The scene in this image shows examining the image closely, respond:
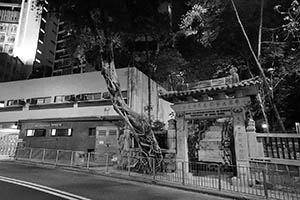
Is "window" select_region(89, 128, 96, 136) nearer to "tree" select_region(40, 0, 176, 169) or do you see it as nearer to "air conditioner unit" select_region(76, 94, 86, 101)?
"air conditioner unit" select_region(76, 94, 86, 101)

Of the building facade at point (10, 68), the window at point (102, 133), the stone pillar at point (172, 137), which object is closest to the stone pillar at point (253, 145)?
the stone pillar at point (172, 137)

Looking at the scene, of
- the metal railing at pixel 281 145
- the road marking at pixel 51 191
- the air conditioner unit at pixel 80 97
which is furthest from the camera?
the air conditioner unit at pixel 80 97

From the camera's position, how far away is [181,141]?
9.30 m

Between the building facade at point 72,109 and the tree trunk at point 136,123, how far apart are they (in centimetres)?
309

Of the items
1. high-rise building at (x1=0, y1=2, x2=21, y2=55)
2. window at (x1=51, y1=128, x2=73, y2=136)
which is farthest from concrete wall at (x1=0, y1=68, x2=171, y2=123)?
high-rise building at (x1=0, y1=2, x2=21, y2=55)

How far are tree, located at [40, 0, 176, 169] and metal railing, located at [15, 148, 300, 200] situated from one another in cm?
65

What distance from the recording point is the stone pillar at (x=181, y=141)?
909cm

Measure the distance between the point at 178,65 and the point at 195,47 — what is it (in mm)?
2237

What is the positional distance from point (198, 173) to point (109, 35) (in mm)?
8900

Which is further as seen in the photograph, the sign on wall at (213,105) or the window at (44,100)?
the window at (44,100)

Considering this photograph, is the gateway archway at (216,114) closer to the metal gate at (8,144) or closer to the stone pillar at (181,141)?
the stone pillar at (181,141)

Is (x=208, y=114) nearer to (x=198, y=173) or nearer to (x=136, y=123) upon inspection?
(x=198, y=173)

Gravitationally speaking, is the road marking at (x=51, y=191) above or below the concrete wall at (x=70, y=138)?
below

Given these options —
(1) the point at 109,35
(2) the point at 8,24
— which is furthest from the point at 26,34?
(1) the point at 109,35
